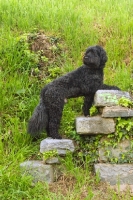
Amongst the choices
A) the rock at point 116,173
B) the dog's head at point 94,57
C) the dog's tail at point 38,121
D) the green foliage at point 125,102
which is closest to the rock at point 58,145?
the dog's tail at point 38,121

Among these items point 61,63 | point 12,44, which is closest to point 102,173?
point 61,63

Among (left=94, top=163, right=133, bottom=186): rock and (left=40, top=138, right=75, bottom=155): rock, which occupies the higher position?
(left=40, top=138, right=75, bottom=155): rock

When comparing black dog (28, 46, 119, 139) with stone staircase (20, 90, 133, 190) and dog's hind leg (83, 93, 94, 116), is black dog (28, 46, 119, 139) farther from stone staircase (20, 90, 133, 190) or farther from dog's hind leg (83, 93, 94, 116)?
stone staircase (20, 90, 133, 190)

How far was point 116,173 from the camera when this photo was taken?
5.07m

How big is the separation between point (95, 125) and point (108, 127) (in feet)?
0.64

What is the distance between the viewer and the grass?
4.83m

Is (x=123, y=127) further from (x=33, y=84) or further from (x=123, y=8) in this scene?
(x=123, y=8)

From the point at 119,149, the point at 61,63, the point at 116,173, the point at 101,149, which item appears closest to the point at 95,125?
the point at 101,149

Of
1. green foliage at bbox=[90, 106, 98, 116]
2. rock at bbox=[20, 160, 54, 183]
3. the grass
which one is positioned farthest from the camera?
green foliage at bbox=[90, 106, 98, 116]

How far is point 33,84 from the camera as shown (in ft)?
22.1

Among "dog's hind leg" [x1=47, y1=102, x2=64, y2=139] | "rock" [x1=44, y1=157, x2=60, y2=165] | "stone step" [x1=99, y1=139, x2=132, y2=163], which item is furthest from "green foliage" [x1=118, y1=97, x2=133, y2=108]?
"rock" [x1=44, y1=157, x2=60, y2=165]

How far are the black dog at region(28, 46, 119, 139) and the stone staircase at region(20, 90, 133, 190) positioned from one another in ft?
0.62

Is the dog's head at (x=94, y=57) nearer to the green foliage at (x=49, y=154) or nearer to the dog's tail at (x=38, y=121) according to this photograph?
the dog's tail at (x=38, y=121)

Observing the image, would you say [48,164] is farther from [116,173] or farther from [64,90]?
[64,90]
